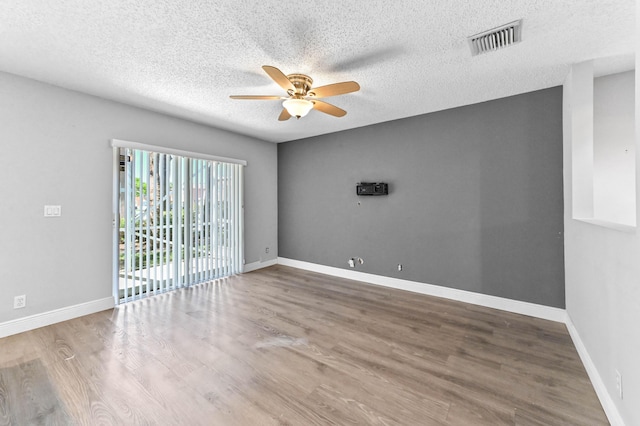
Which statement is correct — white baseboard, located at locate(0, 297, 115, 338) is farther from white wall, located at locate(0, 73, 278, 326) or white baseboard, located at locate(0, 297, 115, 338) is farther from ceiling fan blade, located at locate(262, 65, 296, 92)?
ceiling fan blade, located at locate(262, 65, 296, 92)

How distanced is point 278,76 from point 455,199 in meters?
2.79

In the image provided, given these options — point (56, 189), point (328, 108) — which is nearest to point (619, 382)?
point (328, 108)

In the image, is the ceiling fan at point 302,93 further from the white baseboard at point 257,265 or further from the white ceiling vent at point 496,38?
the white baseboard at point 257,265

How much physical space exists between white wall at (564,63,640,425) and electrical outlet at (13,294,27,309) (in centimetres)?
478

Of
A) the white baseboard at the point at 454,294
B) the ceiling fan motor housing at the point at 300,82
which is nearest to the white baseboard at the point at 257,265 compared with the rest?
the white baseboard at the point at 454,294

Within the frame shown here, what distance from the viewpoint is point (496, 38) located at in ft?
6.52

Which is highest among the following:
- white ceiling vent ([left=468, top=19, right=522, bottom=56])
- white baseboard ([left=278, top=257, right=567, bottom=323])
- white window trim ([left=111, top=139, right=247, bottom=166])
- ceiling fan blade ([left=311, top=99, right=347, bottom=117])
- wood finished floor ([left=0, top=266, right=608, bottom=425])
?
white ceiling vent ([left=468, top=19, right=522, bottom=56])

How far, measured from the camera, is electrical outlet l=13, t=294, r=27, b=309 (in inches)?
100

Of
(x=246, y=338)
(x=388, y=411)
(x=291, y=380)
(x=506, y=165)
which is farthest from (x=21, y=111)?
(x=506, y=165)

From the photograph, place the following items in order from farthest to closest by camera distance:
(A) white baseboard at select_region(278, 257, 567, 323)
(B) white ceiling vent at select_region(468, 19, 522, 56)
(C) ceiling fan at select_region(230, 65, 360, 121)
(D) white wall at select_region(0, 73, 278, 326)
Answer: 1. (A) white baseboard at select_region(278, 257, 567, 323)
2. (D) white wall at select_region(0, 73, 278, 326)
3. (C) ceiling fan at select_region(230, 65, 360, 121)
4. (B) white ceiling vent at select_region(468, 19, 522, 56)

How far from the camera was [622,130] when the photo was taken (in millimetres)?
2539

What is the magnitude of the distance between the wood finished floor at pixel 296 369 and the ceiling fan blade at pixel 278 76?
7.65ft

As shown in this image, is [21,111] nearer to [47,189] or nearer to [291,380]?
[47,189]

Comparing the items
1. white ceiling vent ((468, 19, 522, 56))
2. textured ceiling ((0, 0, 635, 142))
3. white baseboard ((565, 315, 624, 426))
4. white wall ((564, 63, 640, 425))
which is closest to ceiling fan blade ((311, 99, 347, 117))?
textured ceiling ((0, 0, 635, 142))
